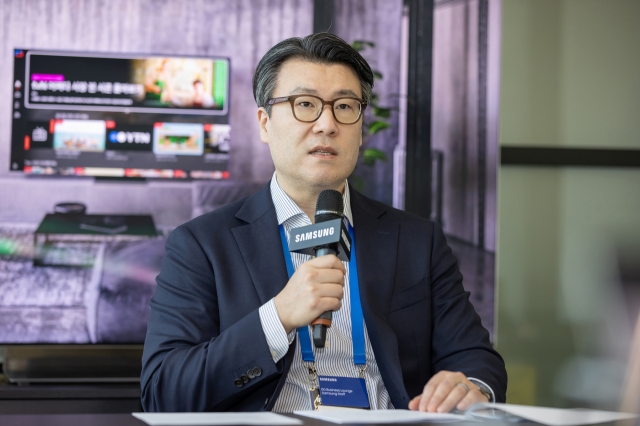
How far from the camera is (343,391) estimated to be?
5.59 ft

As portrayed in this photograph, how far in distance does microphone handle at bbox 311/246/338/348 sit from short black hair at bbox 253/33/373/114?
0.64m

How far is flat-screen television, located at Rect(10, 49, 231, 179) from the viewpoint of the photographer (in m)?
3.35

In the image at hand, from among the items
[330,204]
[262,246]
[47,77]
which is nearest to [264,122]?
[262,246]

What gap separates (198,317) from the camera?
175 centimetres

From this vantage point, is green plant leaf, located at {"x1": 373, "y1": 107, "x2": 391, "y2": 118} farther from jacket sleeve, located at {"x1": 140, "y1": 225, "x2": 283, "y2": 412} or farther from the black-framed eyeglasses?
jacket sleeve, located at {"x1": 140, "y1": 225, "x2": 283, "y2": 412}

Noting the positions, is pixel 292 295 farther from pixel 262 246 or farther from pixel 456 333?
pixel 456 333

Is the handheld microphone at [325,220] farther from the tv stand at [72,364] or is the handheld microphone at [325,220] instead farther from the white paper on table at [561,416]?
the tv stand at [72,364]

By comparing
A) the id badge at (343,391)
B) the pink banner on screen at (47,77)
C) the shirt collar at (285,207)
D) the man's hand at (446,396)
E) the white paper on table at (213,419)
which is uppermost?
the pink banner on screen at (47,77)

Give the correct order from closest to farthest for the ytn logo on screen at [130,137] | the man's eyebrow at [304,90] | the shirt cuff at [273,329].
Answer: the shirt cuff at [273,329] < the man's eyebrow at [304,90] < the ytn logo on screen at [130,137]

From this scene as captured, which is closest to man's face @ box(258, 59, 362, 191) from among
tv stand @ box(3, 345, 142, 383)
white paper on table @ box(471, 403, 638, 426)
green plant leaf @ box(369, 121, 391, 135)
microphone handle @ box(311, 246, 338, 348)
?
microphone handle @ box(311, 246, 338, 348)

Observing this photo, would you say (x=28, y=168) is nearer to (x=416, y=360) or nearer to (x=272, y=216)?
(x=272, y=216)

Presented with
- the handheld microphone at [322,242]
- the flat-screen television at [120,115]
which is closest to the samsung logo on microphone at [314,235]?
the handheld microphone at [322,242]

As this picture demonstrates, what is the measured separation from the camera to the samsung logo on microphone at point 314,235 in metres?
1.45

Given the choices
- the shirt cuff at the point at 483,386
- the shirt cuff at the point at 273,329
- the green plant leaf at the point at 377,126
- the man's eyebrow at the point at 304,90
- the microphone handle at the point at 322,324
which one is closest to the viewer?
the microphone handle at the point at 322,324
